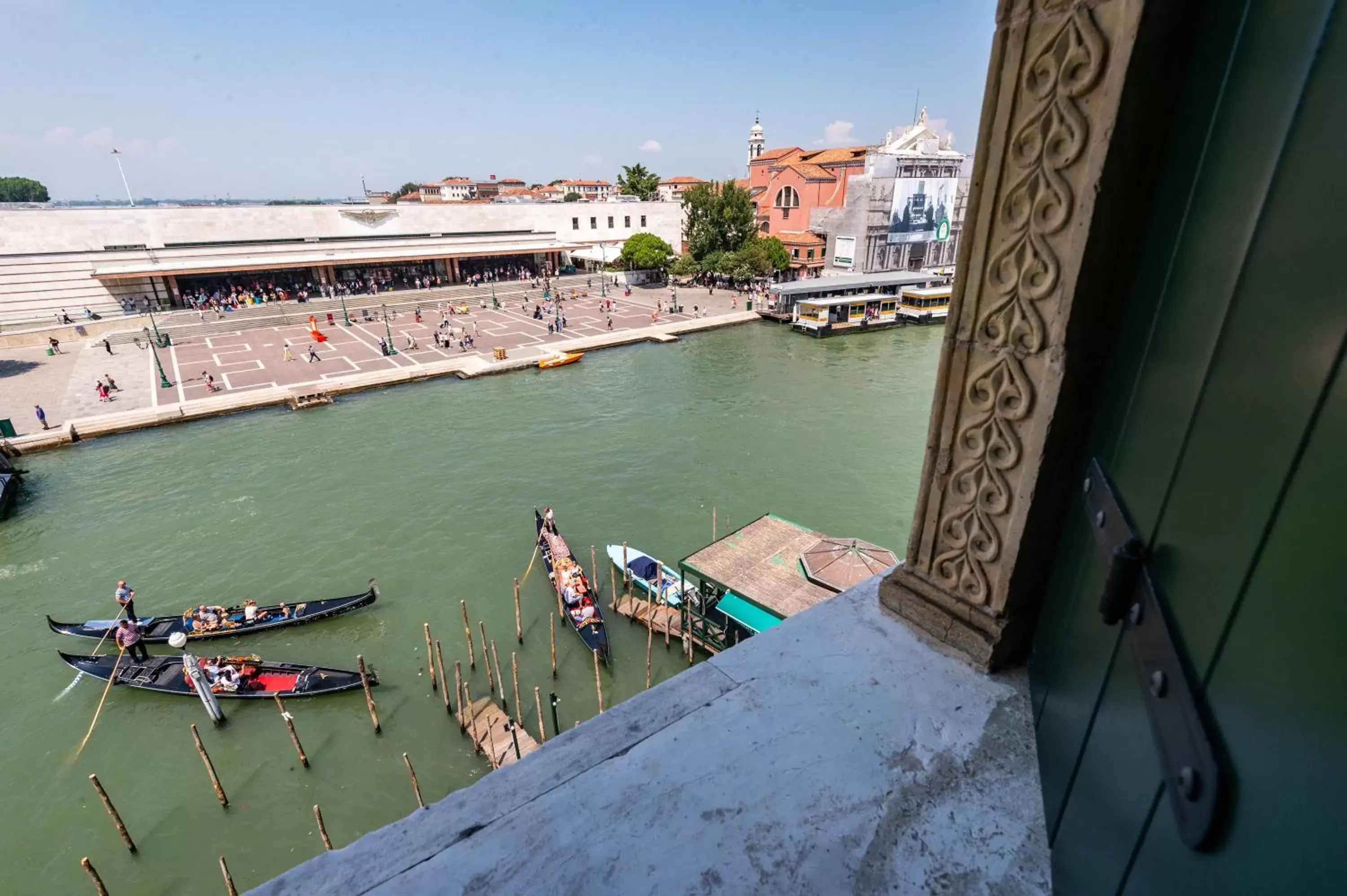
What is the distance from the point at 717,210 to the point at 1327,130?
151 ft

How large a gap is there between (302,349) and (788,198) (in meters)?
36.3

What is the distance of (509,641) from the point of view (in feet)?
40.6

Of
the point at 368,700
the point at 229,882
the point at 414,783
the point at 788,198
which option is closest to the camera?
the point at 229,882

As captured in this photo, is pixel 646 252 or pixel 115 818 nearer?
pixel 115 818

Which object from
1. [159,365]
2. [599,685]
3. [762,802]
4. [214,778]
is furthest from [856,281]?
[762,802]

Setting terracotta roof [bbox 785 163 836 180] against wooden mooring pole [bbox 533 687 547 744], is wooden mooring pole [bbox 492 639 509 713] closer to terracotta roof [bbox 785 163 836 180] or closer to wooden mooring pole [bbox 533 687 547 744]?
wooden mooring pole [bbox 533 687 547 744]

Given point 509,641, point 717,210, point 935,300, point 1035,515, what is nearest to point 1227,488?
point 1035,515

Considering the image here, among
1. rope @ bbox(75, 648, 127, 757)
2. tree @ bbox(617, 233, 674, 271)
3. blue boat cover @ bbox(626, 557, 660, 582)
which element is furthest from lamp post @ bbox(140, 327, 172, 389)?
tree @ bbox(617, 233, 674, 271)

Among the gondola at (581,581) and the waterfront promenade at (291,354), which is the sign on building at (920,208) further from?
the gondola at (581,581)

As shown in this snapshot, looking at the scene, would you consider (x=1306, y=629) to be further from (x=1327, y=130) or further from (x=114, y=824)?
(x=114, y=824)

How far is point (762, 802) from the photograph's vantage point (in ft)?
6.73

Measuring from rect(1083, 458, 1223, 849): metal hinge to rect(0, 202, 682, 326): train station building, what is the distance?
4414cm

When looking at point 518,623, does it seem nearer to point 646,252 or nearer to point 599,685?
point 599,685

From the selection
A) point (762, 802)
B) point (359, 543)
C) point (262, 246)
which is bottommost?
point (359, 543)
